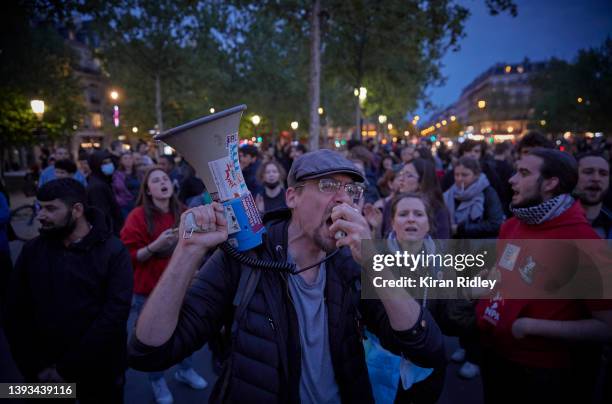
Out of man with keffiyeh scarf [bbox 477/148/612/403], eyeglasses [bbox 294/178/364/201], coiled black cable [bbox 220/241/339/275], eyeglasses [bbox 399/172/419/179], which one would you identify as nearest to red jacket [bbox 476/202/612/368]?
man with keffiyeh scarf [bbox 477/148/612/403]

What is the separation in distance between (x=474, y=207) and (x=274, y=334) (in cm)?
392

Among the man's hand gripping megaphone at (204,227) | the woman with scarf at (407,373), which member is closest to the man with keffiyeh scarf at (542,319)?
the woman with scarf at (407,373)

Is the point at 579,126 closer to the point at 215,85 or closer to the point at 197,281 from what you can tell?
the point at 215,85

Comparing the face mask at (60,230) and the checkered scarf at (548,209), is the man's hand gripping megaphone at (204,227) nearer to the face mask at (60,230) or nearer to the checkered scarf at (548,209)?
the face mask at (60,230)

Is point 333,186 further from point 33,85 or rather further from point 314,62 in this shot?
point 33,85

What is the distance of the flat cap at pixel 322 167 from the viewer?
5.56ft

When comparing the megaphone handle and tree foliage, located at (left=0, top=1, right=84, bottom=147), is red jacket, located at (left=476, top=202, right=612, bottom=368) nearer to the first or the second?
the megaphone handle

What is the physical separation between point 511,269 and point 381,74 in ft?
65.5

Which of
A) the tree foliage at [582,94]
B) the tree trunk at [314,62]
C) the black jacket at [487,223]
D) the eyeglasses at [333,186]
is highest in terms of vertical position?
the tree foliage at [582,94]

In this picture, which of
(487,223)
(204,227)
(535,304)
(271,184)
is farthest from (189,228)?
(271,184)

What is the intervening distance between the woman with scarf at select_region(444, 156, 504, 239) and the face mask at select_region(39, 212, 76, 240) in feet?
14.0

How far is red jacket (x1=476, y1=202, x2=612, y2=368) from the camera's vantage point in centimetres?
221

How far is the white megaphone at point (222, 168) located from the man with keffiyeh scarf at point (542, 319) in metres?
1.82

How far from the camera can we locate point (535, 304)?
2277mm
